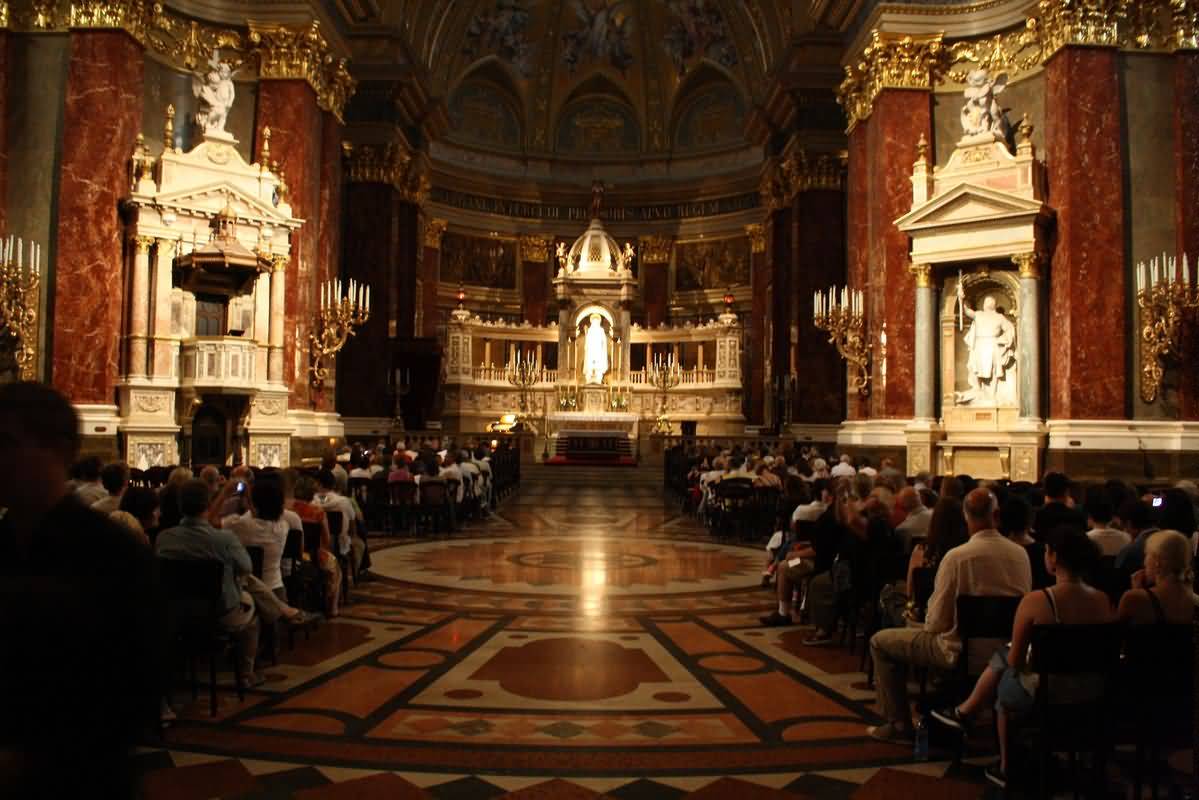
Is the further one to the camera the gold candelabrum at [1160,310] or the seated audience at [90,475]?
the gold candelabrum at [1160,310]

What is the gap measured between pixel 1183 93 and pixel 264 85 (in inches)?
624

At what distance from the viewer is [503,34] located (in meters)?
36.8

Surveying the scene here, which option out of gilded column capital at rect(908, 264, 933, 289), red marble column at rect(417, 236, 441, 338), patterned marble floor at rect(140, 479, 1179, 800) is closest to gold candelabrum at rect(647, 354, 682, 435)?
red marble column at rect(417, 236, 441, 338)

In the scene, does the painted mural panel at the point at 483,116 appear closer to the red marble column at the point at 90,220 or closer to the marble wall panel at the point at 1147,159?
the red marble column at the point at 90,220

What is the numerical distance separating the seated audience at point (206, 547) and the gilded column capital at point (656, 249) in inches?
1277

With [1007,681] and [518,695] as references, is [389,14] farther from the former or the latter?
[1007,681]

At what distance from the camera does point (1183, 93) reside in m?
15.0

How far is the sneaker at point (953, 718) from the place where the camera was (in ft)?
15.8

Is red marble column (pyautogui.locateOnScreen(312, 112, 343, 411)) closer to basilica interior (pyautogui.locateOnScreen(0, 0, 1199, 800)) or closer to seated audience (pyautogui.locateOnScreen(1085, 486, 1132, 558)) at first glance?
basilica interior (pyautogui.locateOnScreen(0, 0, 1199, 800))

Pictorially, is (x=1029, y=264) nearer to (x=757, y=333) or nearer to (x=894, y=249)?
(x=894, y=249)

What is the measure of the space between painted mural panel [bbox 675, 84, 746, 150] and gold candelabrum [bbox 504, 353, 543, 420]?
38.7ft

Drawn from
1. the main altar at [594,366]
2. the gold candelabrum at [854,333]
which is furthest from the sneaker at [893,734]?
the main altar at [594,366]

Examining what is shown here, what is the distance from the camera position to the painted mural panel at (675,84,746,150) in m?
37.0

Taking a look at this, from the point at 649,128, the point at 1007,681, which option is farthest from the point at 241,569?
the point at 649,128
